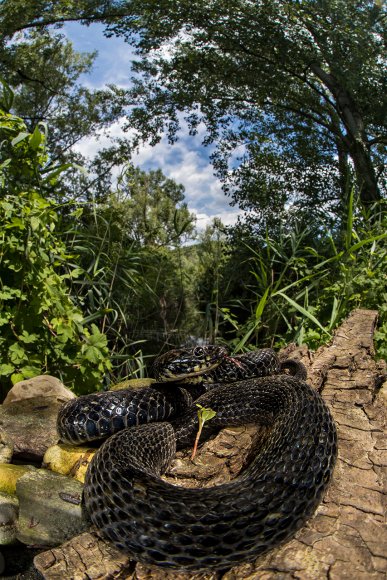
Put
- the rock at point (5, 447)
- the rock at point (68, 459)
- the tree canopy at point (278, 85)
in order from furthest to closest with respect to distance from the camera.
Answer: the tree canopy at point (278, 85), the rock at point (5, 447), the rock at point (68, 459)

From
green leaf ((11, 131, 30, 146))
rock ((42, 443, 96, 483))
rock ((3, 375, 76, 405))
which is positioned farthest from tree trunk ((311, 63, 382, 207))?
rock ((42, 443, 96, 483))

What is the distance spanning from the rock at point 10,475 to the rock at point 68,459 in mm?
207

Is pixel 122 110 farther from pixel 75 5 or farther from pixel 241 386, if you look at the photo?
pixel 241 386

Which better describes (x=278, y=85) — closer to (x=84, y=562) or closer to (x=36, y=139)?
(x=36, y=139)

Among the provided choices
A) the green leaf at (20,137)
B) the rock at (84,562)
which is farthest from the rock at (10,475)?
the green leaf at (20,137)

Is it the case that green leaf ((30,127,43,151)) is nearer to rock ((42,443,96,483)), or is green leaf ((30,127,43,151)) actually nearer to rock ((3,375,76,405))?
rock ((3,375,76,405))

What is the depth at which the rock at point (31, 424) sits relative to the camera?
3.71 metres

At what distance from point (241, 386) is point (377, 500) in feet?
3.82

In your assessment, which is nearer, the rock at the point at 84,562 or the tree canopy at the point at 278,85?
the rock at the point at 84,562

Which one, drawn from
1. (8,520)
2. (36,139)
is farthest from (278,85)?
(8,520)

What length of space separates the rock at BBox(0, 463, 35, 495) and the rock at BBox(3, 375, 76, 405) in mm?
693

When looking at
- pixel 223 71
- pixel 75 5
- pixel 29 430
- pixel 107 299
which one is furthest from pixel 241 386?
pixel 75 5

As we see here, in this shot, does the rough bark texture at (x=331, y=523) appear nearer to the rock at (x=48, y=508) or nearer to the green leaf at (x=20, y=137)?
the rock at (x=48, y=508)

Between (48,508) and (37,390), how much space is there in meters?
1.47
